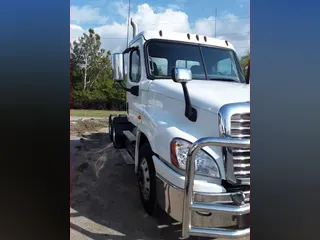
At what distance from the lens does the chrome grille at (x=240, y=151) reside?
5.37ft

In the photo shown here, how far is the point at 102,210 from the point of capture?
7.11ft

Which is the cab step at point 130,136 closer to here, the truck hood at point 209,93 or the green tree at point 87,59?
the truck hood at point 209,93

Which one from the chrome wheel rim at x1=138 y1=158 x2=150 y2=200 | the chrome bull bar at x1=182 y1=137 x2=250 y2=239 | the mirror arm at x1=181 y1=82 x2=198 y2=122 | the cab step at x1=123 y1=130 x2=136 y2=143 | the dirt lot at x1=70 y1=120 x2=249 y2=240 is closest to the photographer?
the chrome bull bar at x1=182 y1=137 x2=250 y2=239

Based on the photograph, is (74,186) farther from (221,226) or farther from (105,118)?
(221,226)

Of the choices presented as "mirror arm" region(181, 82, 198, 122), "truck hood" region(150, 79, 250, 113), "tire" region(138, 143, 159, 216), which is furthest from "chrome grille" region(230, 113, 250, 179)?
"tire" region(138, 143, 159, 216)

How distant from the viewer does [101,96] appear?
192cm

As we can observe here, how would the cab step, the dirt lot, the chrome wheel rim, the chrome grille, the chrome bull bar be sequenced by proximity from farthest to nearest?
the cab step < the chrome wheel rim < the dirt lot < the chrome grille < the chrome bull bar

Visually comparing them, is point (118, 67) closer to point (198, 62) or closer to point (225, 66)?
point (198, 62)

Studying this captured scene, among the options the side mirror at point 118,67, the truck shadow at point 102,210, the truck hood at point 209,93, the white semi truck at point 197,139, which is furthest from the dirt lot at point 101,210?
the truck hood at point 209,93

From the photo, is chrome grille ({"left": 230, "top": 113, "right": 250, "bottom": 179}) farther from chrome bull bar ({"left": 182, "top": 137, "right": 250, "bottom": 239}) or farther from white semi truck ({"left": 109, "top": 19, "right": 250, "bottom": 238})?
chrome bull bar ({"left": 182, "top": 137, "right": 250, "bottom": 239})

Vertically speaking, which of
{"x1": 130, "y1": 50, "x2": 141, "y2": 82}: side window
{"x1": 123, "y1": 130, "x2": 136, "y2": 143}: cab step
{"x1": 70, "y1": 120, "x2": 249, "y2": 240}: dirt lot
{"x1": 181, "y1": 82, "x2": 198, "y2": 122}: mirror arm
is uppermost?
{"x1": 130, "y1": 50, "x2": 141, "y2": 82}: side window

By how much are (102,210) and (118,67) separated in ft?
4.51

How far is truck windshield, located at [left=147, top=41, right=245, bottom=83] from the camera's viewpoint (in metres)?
2.29
